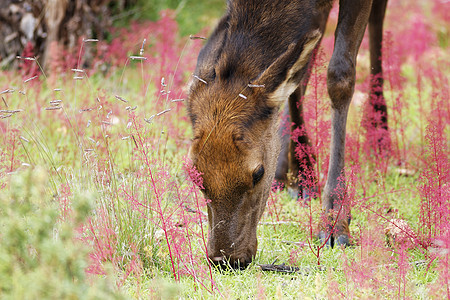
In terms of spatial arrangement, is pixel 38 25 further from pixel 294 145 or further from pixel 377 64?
pixel 377 64

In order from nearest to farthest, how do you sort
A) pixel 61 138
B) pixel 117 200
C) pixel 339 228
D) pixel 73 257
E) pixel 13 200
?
pixel 73 257
pixel 13 200
pixel 117 200
pixel 339 228
pixel 61 138

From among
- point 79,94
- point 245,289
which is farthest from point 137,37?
point 245,289

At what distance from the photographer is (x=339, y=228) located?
413 cm

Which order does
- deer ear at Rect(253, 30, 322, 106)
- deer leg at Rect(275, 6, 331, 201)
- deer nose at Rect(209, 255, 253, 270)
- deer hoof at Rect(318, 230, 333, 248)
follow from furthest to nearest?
deer leg at Rect(275, 6, 331, 201) → deer hoof at Rect(318, 230, 333, 248) → deer nose at Rect(209, 255, 253, 270) → deer ear at Rect(253, 30, 322, 106)

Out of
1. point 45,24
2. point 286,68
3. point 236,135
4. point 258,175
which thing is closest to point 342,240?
point 258,175

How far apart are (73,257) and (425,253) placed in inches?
99.5

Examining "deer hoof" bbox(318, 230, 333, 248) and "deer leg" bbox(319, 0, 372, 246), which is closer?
"deer hoof" bbox(318, 230, 333, 248)

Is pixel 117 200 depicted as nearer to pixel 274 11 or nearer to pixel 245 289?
pixel 245 289

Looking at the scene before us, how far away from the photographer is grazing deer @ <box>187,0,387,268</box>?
11.3 ft

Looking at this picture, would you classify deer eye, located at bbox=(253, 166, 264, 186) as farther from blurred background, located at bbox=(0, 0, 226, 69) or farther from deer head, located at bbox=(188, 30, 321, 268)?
blurred background, located at bbox=(0, 0, 226, 69)

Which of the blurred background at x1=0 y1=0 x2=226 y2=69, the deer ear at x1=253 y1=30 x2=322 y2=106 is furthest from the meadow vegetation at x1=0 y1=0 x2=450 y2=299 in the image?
the blurred background at x1=0 y1=0 x2=226 y2=69

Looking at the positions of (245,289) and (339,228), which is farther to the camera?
(339,228)

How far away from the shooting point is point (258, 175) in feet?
11.8

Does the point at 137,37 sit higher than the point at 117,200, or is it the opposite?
the point at 137,37
